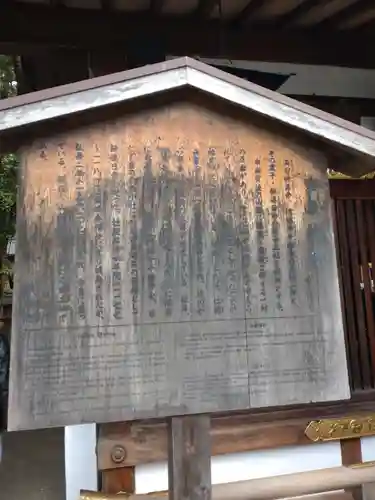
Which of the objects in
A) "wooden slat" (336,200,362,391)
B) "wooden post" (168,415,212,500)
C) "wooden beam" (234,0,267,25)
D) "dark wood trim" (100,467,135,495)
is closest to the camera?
"wooden post" (168,415,212,500)

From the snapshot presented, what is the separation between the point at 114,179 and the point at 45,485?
4.92m

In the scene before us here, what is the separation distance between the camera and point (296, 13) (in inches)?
143

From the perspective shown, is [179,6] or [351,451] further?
[351,451]

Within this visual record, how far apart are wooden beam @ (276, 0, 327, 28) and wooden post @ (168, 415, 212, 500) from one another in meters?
2.83

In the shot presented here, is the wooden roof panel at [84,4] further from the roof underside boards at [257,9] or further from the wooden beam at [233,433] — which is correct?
the wooden beam at [233,433]

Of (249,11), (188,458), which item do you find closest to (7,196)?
(249,11)

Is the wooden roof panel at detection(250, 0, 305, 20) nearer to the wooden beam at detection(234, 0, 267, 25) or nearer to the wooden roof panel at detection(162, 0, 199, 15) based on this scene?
the wooden beam at detection(234, 0, 267, 25)

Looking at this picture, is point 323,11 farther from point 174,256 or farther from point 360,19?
point 174,256

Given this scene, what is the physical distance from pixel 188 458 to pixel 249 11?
297cm

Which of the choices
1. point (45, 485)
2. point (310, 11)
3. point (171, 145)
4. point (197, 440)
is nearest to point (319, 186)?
point (171, 145)

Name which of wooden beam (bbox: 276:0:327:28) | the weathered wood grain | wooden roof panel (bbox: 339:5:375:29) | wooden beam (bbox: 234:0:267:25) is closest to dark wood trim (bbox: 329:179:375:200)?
wooden roof panel (bbox: 339:5:375:29)

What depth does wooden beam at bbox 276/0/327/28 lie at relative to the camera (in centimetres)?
348

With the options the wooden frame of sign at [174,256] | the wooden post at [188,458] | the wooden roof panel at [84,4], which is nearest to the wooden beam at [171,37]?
the wooden roof panel at [84,4]

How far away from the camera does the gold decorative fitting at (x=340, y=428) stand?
13.5 feet
